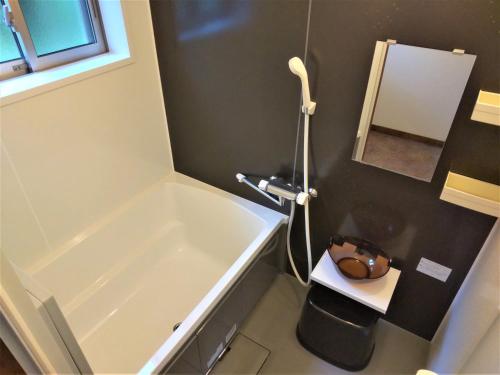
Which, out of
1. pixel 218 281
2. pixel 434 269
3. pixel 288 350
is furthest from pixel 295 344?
pixel 434 269

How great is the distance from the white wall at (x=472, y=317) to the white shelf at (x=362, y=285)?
0.27 metres

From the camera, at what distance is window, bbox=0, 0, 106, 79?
151cm

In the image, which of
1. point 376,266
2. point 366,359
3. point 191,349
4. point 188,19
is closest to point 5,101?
point 188,19

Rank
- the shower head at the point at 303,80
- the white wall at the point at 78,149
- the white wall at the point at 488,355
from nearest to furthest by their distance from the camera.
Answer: the white wall at the point at 488,355, the shower head at the point at 303,80, the white wall at the point at 78,149

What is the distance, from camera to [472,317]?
1243mm

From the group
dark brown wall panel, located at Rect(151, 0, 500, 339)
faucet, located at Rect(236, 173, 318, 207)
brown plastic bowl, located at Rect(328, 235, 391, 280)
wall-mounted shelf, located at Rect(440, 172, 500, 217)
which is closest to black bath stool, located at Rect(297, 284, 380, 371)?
brown plastic bowl, located at Rect(328, 235, 391, 280)

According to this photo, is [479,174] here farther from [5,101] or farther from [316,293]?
[5,101]

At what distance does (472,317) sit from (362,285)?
1.46 ft

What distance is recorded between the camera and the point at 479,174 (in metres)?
1.30

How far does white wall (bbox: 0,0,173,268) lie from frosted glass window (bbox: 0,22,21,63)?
26 cm

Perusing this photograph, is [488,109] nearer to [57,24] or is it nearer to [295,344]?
[295,344]

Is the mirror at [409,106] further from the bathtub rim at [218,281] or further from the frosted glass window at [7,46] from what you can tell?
the frosted glass window at [7,46]

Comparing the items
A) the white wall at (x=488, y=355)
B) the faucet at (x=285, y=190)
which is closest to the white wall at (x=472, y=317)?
the white wall at (x=488, y=355)

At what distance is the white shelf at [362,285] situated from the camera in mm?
1537
